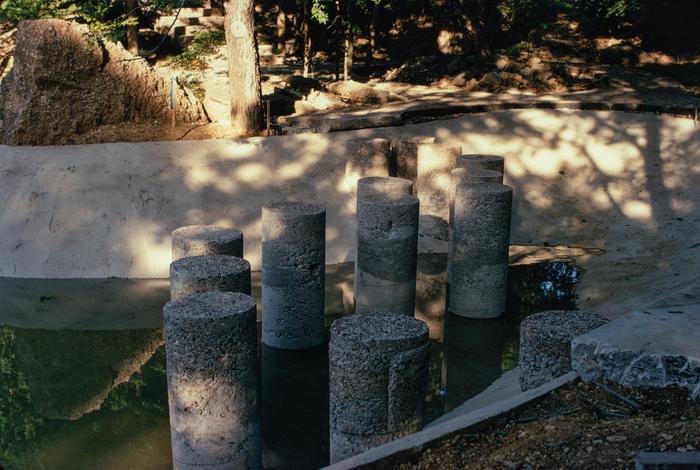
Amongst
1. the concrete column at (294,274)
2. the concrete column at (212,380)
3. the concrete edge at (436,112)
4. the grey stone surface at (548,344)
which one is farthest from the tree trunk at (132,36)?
the grey stone surface at (548,344)

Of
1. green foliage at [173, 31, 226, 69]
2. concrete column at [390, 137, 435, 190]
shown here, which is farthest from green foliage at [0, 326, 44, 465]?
green foliage at [173, 31, 226, 69]

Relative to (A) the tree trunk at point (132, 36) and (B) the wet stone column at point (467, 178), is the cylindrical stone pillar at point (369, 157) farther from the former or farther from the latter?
(A) the tree trunk at point (132, 36)

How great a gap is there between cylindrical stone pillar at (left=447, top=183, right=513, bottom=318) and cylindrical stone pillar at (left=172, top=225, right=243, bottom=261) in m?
3.14

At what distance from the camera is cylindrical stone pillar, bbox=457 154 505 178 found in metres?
13.7

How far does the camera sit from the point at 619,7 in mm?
20375

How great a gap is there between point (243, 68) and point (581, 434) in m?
12.9

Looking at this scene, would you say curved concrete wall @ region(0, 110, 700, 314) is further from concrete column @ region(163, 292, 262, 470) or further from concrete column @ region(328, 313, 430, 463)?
concrete column @ region(163, 292, 262, 470)

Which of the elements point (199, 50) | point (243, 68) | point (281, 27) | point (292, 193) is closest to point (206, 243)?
point (292, 193)

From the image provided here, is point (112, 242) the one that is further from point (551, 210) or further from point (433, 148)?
point (551, 210)

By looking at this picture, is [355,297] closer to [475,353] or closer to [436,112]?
[475,353]

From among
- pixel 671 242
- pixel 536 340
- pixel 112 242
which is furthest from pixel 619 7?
pixel 536 340

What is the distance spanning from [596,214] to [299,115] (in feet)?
23.2

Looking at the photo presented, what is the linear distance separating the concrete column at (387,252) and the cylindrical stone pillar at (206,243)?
1.65 m

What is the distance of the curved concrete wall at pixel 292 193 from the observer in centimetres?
1423
